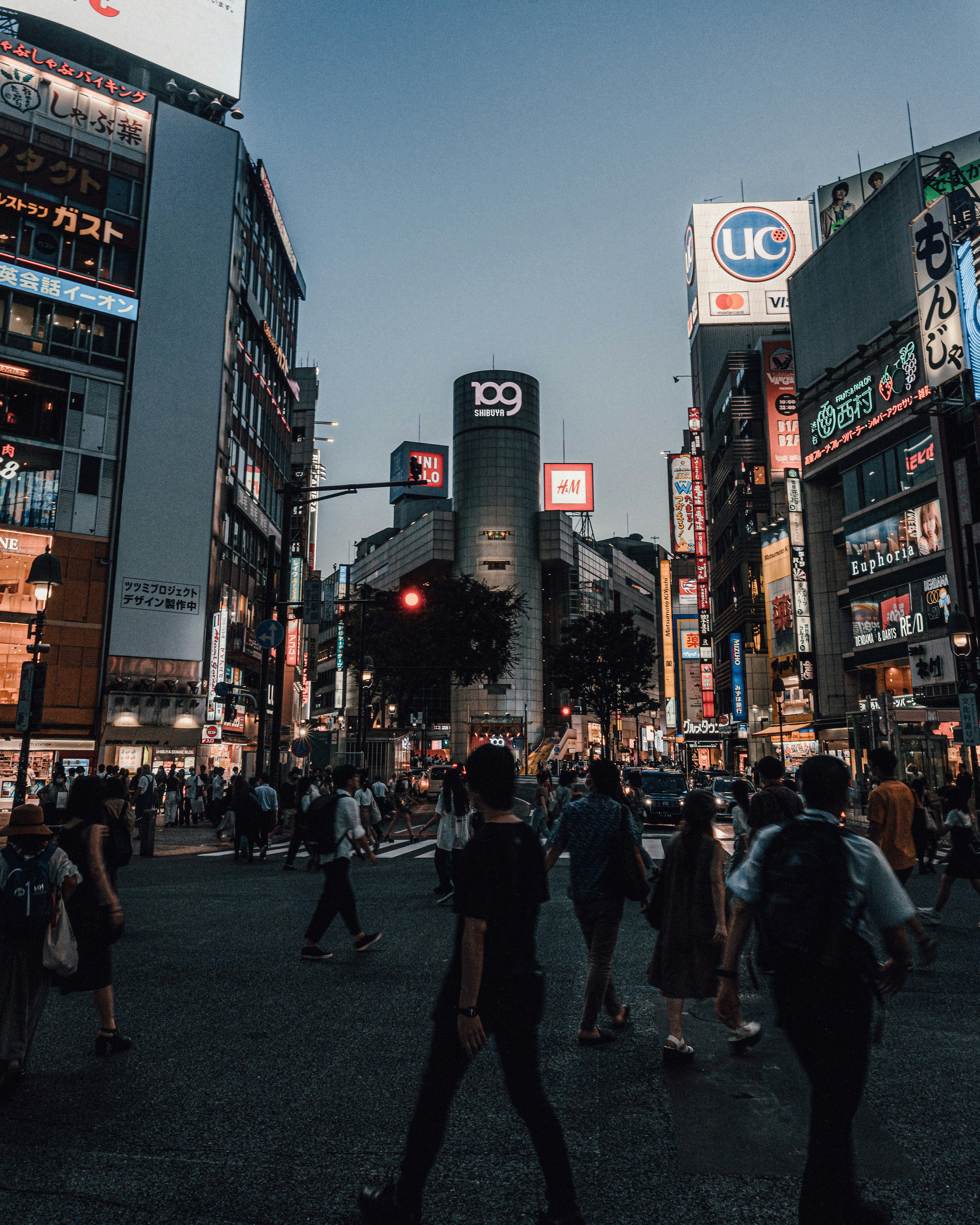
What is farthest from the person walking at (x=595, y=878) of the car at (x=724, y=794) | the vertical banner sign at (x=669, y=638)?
the vertical banner sign at (x=669, y=638)

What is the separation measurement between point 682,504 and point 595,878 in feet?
257

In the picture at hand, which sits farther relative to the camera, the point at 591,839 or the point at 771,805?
the point at 771,805

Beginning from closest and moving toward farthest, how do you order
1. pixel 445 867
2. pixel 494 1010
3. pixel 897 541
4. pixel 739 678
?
pixel 494 1010, pixel 445 867, pixel 897 541, pixel 739 678

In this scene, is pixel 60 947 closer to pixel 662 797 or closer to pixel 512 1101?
pixel 512 1101

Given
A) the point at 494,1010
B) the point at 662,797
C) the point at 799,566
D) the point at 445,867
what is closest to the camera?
the point at 494,1010

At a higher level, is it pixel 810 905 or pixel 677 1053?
pixel 810 905

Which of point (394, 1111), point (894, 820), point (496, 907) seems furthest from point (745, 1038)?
point (894, 820)

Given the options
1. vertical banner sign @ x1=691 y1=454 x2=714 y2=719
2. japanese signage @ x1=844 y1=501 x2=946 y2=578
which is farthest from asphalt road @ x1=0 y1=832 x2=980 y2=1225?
vertical banner sign @ x1=691 y1=454 x2=714 y2=719

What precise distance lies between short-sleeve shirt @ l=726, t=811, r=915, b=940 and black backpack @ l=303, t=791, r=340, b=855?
6141 mm

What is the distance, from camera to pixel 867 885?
3363mm

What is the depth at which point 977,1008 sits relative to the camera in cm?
699

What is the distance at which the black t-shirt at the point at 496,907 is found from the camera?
3502 millimetres

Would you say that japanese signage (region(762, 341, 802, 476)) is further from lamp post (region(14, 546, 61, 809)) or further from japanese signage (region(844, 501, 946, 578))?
lamp post (region(14, 546, 61, 809))

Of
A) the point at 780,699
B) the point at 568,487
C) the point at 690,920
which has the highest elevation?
the point at 568,487
